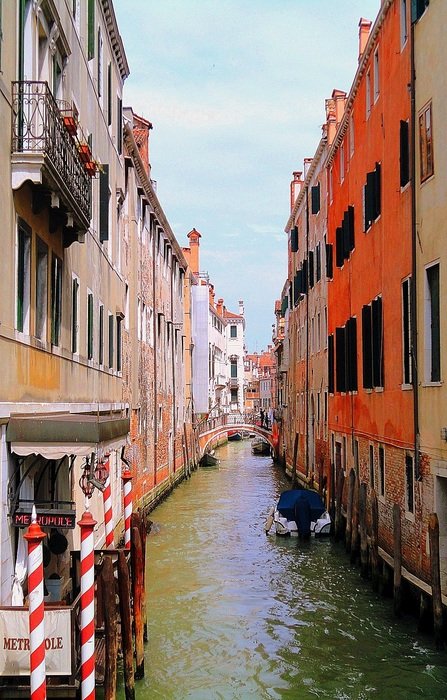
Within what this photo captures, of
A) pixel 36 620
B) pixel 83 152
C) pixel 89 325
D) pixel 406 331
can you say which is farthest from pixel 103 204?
pixel 36 620

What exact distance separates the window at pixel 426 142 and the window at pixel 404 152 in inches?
23.8

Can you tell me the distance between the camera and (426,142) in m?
10.8

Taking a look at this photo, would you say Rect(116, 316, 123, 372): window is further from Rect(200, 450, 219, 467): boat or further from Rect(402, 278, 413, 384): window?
Rect(200, 450, 219, 467): boat

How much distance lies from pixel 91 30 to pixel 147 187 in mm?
10706

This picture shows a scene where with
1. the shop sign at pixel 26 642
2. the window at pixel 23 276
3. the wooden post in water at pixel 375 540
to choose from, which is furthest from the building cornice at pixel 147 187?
the shop sign at pixel 26 642

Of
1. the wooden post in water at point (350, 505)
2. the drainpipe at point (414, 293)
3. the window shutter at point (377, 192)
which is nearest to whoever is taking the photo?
the drainpipe at point (414, 293)

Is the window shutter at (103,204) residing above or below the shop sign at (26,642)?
above

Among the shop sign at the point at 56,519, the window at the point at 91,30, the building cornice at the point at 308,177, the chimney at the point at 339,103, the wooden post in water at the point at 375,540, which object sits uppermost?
the chimney at the point at 339,103

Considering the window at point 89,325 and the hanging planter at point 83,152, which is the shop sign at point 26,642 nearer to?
the hanging planter at point 83,152

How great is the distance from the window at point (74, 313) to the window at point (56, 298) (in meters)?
0.95

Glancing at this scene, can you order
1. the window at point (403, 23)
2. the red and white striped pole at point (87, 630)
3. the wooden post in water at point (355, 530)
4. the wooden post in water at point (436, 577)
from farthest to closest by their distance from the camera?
the wooden post in water at point (355, 530) < the window at point (403, 23) < the wooden post in water at point (436, 577) < the red and white striped pole at point (87, 630)

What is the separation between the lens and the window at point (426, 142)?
1061cm

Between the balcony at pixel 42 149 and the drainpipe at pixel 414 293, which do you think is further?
the drainpipe at pixel 414 293

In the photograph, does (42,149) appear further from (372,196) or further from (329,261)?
(329,261)
